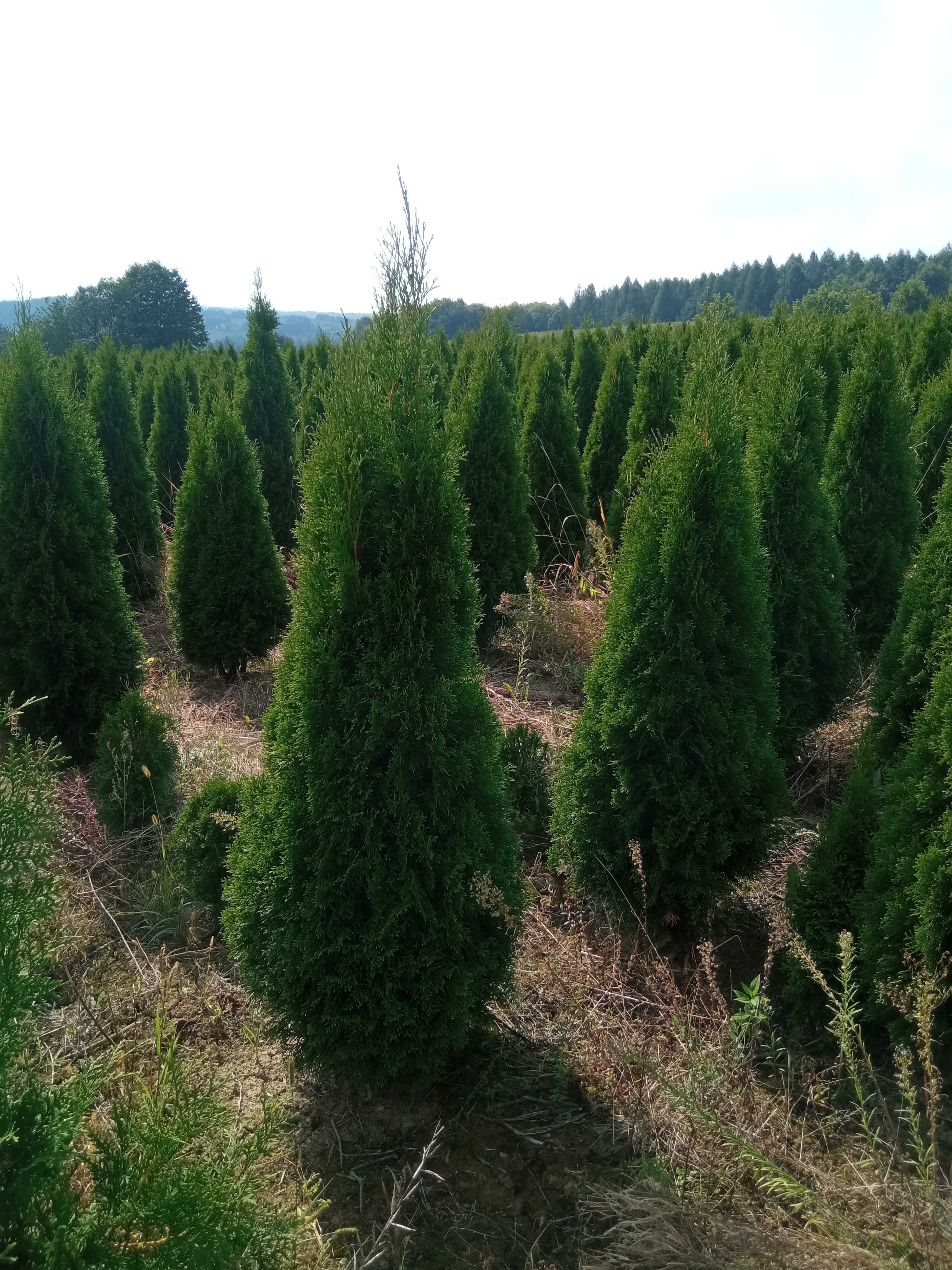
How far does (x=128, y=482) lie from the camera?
1021 centimetres

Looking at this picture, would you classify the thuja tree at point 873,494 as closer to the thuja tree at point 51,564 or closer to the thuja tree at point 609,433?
the thuja tree at point 609,433

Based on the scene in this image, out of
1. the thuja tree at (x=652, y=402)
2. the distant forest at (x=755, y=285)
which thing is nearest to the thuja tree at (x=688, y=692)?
the thuja tree at (x=652, y=402)

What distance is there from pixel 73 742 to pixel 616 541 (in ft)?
20.7

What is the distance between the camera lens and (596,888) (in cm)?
399

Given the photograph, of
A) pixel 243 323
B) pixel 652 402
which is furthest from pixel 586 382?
pixel 243 323

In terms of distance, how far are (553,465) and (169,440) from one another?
6.31 m

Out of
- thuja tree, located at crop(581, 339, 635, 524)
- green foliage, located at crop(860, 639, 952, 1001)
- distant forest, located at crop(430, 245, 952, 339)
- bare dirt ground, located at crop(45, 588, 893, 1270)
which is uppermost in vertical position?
distant forest, located at crop(430, 245, 952, 339)

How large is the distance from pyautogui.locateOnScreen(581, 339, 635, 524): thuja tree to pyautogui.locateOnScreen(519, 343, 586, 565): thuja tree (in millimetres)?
1083

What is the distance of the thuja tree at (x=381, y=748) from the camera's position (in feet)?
9.45

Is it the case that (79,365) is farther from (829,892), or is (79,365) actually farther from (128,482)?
(829,892)

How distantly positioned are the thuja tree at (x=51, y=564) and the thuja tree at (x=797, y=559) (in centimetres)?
455

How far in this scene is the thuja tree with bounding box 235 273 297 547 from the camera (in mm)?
11016

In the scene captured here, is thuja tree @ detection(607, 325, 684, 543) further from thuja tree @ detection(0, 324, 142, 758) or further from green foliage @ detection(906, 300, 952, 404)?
thuja tree @ detection(0, 324, 142, 758)

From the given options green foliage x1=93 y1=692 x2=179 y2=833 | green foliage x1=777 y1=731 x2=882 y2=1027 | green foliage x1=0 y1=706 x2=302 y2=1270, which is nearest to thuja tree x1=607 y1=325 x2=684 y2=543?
green foliage x1=93 y1=692 x2=179 y2=833
